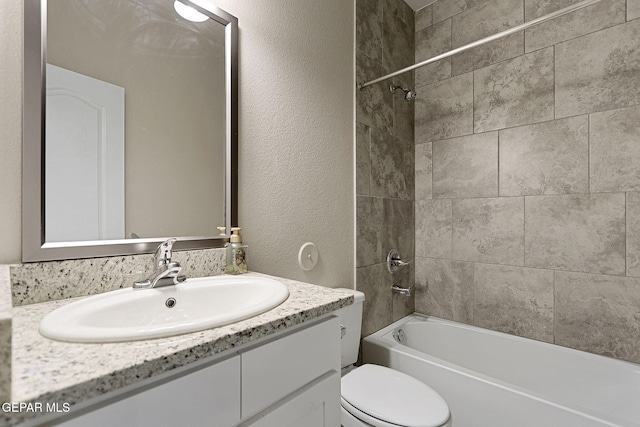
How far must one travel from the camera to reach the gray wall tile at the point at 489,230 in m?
1.88

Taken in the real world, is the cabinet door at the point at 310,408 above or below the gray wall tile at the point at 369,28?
below

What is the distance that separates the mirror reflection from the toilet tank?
30.6 inches

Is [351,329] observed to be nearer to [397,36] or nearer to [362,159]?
[362,159]

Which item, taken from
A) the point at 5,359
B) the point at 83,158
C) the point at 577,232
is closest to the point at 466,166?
the point at 577,232

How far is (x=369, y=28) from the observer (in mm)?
1903

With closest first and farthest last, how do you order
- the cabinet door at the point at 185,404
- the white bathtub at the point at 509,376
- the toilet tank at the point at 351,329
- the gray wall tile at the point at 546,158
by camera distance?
the cabinet door at the point at 185,404, the white bathtub at the point at 509,376, the toilet tank at the point at 351,329, the gray wall tile at the point at 546,158

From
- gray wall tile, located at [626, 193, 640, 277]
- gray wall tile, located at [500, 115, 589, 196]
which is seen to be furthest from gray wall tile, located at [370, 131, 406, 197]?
gray wall tile, located at [626, 193, 640, 277]

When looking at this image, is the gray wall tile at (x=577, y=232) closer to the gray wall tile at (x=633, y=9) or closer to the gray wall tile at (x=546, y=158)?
the gray wall tile at (x=546, y=158)

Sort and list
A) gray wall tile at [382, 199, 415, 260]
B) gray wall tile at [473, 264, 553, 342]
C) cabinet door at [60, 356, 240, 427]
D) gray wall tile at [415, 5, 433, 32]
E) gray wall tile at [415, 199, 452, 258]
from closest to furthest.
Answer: cabinet door at [60, 356, 240, 427], gray wall tile at [473, 264, 553, 342], gray wall tile at [382, 199, 415, 260], gray wall tile at [415, 199, 452, 258], gray wall tile at [415, 5, 433, 32]

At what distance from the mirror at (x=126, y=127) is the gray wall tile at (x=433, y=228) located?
5.01 ft

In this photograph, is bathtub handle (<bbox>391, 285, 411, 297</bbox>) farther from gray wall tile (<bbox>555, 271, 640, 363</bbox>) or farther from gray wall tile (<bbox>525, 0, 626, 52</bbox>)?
gray wall tile (<bbox>525, 0, 626, 52</bbox>)

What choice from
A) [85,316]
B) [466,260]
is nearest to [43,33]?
[85,316]

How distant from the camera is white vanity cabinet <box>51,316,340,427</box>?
0.49m

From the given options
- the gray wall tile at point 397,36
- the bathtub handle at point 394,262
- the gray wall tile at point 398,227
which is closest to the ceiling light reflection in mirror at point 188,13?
the gray wall tile at point 397,36
